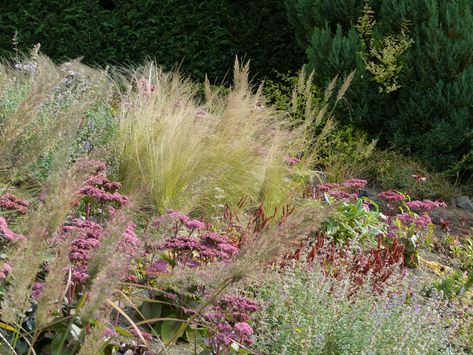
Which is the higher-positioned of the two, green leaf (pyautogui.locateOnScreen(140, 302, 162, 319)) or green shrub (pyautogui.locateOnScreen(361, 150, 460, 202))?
green leaf (pyautogui.locateOnScreen(140, 302, 162, 319))

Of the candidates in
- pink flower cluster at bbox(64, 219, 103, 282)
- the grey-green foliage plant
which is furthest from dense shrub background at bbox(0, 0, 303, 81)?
pink flower cluster at bbox(64, 219, 103, 282)

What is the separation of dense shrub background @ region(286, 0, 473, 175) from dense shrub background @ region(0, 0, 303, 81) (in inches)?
58.0

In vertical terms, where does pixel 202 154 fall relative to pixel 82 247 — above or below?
below

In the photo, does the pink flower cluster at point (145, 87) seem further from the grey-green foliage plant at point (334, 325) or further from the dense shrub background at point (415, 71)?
the grey-green foliage plant at point (334, 325)

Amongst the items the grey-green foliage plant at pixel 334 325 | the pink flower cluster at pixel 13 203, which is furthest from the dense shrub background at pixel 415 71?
the pink flower cluster at pixel 13 203

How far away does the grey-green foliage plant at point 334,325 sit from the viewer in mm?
3238

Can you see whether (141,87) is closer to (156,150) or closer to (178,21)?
(156,150)

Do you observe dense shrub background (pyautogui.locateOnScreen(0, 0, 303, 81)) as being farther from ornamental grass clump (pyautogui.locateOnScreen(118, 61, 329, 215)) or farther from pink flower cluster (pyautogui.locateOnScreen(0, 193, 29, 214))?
pink flower cluster (pyautogui.locateOnScreen(0, 193, 29, 214))

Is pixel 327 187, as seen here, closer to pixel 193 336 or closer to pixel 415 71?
pixel 193 336

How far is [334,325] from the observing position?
11.0ft

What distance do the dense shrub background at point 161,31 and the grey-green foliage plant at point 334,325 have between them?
21.5 ft

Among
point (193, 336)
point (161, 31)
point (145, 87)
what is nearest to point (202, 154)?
point (145, 87)

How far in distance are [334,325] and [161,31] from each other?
7.20 metres

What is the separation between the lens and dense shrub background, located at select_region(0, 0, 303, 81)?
991cm
